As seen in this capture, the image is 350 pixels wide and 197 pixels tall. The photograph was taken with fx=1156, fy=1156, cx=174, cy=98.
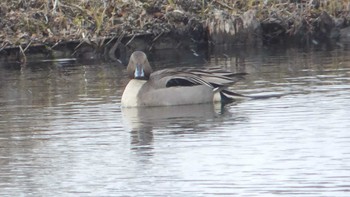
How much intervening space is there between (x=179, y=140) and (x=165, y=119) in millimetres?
1360

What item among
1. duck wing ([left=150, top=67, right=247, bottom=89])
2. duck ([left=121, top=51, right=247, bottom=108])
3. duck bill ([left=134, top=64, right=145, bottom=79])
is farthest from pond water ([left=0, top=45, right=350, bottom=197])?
duck bill ([left=134, top=64, right=145, bottom=79])

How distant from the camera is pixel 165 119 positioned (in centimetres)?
1144

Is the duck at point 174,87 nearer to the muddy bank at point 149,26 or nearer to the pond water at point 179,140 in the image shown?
the pond water at point 179,140

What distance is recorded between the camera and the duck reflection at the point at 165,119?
10582mm

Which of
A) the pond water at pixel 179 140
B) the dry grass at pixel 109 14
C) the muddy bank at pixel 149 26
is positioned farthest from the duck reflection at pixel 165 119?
the dry grass at pixel 109 14

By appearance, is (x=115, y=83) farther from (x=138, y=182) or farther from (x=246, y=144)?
(x=138, y=182)

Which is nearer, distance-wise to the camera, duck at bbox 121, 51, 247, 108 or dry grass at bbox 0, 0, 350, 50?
duck at bbox 121, 51, 247, 108

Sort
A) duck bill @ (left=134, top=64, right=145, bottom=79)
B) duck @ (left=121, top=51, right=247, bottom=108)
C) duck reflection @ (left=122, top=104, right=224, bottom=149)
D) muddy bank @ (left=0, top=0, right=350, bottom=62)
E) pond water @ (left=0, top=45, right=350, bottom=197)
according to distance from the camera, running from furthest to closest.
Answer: muddy bank @ (left=0, top=0, right=350, bottom=62) < duck bill @ (left=134, top=64, right=145, bottom=79) < duck @ (left=121, top=51, right=247, bottom=108) < duck reflection @ (left=122, top=104, right=224, bottom=149) < pond water @ (left=0, top=45, right=350, bottom=197)

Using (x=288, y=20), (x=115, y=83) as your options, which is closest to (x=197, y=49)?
(x=288, y=20)

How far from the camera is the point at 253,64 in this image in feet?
51.6

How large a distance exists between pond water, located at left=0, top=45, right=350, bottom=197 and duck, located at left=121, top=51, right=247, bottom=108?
16 cm

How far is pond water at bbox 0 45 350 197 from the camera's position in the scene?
8.34 m

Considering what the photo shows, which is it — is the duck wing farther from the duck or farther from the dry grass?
the dry grass

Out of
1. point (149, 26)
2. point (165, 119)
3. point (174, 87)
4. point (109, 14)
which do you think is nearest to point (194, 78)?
point (174, 87)
